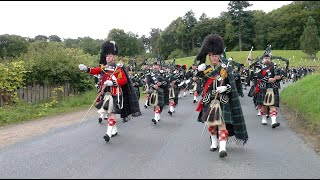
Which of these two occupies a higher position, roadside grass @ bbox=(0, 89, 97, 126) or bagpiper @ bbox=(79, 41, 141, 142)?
bagpiper @ bbox=(79, 41, 141, 142)

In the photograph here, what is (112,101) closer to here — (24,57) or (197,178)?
(197,178)

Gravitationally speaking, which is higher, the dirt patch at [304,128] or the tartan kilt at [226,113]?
the tartan kilt at [226,113]

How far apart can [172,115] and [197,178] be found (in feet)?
23.8

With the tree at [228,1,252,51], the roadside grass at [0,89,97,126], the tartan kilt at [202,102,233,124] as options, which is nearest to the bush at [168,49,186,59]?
the tree at [228,1,252,51]

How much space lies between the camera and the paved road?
17.3ft

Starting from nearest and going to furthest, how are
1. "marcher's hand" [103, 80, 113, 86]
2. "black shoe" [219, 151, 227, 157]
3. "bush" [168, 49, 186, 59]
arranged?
"black shoe" [219, 151, 227, 157], "marcher's hand" [103, 80, 113, 86], "bush" [168, 49, 186, 59]

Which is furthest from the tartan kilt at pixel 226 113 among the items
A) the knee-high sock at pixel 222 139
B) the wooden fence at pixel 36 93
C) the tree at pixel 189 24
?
the tree at pixel 189 24

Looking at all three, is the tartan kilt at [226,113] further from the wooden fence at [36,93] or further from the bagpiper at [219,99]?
the wooden fence at [36,93]

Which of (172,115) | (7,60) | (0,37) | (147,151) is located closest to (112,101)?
(147,151)

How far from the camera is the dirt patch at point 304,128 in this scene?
765cm

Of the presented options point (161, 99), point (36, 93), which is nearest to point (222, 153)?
point (161, 99)

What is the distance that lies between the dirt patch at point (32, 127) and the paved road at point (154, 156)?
→ 0.44 meters

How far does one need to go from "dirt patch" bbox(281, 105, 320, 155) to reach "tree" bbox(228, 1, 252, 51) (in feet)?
231

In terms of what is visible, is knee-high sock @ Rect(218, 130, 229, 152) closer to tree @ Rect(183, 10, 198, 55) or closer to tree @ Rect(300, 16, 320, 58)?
tree @ Rect(300, 16, 320, 58)
